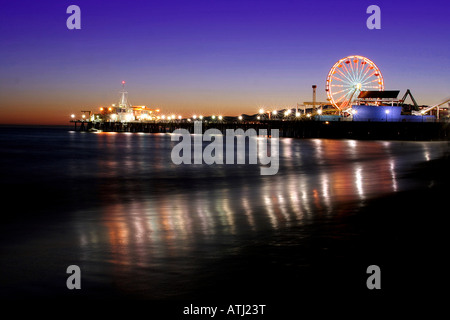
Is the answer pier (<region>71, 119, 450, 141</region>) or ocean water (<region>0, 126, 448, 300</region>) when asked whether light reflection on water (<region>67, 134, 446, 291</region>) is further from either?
pier (<region>71, 119, 450, 141</region>)

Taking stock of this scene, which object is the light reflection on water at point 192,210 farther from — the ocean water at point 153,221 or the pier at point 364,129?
the pier at point 364,129

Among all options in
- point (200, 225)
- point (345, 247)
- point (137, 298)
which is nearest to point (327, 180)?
Answer: point (200, 225)

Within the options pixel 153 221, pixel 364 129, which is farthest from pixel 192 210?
pixel 364 129

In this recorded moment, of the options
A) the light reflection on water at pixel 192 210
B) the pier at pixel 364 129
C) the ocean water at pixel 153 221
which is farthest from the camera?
the pier at pixel 364 129

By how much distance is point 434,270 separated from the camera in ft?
23.4

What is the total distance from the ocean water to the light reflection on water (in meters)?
0.03

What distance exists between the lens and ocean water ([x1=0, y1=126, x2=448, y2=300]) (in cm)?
712

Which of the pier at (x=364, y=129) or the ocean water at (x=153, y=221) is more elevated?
the pier at (x=364, y=129)

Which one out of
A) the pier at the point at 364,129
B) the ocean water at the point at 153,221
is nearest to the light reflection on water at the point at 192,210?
the ocean water at the point at 153,221

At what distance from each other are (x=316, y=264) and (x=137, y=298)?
2819 millimetres

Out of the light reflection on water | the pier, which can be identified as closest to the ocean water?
the light reflection on water

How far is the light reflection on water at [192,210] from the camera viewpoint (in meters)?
8.17

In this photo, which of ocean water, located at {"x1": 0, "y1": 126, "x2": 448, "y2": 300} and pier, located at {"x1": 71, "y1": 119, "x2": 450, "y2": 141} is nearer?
ocean water, located at {"x1": 0, "y1": 126, "x2": 448, "y2": 300}

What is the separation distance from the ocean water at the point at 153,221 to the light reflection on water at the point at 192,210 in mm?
26
